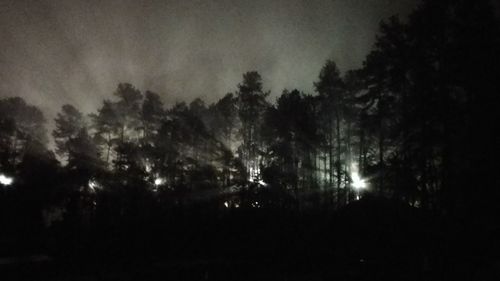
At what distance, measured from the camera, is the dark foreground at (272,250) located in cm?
1549

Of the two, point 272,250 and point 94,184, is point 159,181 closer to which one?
point 94,184

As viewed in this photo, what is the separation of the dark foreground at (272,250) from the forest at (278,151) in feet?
0.74

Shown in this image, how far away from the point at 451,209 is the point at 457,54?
926 centimetres

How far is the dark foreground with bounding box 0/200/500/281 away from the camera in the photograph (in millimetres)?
15492

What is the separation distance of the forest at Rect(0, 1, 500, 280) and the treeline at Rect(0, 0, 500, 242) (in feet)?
0.37

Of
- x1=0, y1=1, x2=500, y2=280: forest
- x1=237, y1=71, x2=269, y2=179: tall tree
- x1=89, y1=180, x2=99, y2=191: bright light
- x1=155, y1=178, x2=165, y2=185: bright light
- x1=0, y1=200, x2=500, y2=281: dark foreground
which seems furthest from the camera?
x1=237, y1=71, x2=269, y2=179: tall tree

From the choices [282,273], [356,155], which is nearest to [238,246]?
[282,273]

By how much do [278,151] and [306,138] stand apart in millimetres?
3224

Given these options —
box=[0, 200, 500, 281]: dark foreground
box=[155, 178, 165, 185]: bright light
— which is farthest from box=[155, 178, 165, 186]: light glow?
box=[0, 200, 500, 281]: dark foreground

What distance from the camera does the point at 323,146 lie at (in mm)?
40281

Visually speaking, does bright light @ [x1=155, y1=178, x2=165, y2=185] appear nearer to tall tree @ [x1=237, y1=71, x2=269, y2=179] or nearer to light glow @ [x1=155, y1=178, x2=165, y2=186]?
light glow @ [x1=155, y1=178, x2=165, y2=186]

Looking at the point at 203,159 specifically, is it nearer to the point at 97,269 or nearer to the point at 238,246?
the point at 238,246

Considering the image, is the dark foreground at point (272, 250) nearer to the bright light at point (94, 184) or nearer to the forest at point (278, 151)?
the forest at point (278, 151)

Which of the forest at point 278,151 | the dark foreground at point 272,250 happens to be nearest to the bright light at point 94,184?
the forest at point 278,151
